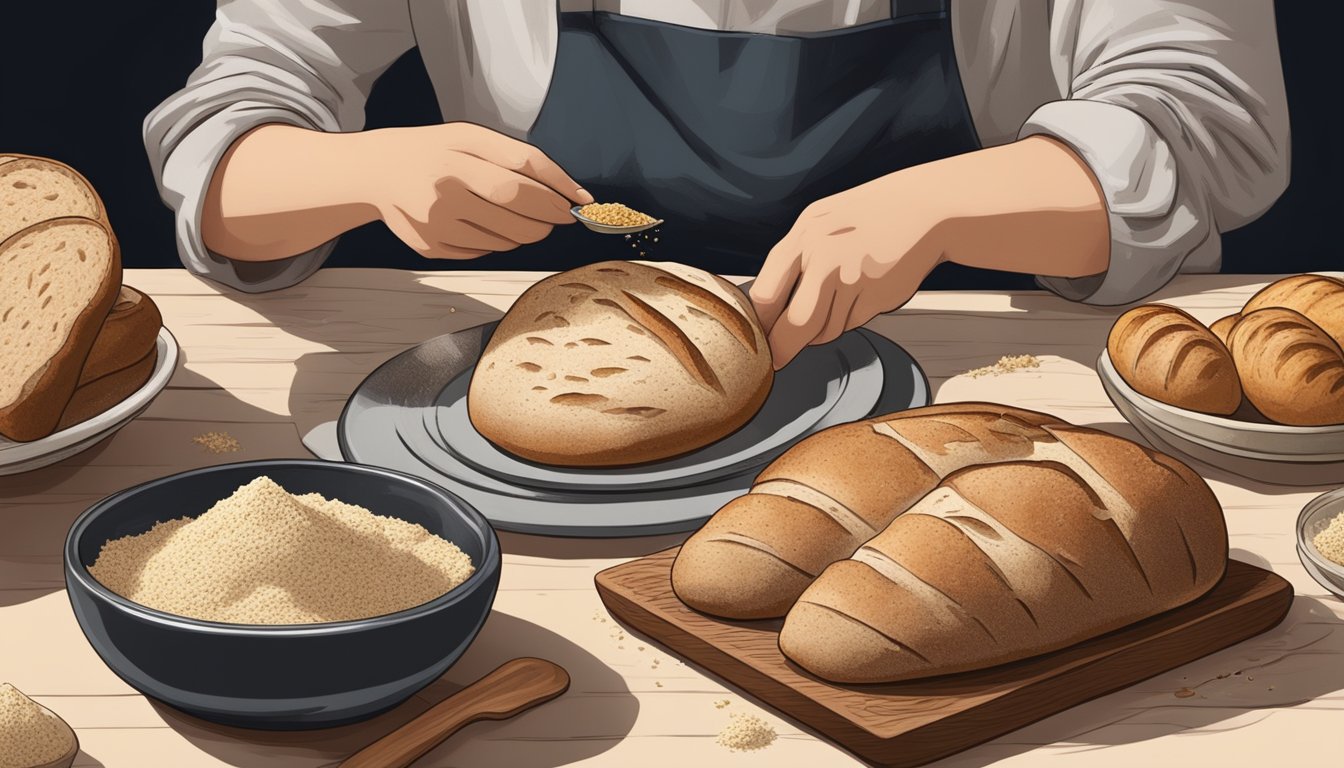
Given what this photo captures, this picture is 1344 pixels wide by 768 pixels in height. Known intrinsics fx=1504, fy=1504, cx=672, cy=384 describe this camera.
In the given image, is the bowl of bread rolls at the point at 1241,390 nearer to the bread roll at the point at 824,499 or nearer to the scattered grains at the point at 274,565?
the bread roll at the point at 824,499

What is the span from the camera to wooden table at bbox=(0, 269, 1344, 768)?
37.0 inches

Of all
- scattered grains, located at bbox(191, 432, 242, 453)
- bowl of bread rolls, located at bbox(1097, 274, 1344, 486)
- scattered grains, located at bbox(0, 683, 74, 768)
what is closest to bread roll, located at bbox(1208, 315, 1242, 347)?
bowl of bread rolls, located at bbox(1097, 274, 1344, 486)

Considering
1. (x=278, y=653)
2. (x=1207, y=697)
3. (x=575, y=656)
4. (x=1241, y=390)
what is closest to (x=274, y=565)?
(x=278, y=653)

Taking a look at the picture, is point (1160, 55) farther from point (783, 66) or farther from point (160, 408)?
point (160, 408)

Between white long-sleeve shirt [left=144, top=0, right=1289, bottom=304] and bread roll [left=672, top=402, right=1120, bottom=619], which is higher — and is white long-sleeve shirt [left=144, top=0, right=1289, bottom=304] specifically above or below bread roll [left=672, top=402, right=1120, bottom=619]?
above

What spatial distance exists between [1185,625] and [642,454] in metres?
0.48

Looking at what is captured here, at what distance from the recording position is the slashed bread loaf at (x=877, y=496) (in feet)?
3.33

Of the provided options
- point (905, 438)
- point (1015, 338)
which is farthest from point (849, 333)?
point (905, 438)

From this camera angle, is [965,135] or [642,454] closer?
[642,454]

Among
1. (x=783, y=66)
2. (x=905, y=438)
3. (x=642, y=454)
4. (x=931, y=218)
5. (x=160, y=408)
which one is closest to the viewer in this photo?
(x=905, y=438)

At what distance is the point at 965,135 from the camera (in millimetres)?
2062

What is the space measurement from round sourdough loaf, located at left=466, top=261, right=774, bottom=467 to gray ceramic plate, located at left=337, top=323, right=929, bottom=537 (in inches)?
0.8

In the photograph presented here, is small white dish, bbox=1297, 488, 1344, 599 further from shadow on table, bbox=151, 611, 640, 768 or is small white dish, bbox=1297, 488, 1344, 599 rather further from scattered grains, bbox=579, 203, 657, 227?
scattered grains, bbox=579, 203, 657, 227

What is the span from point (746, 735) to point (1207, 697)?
0.31 meters
